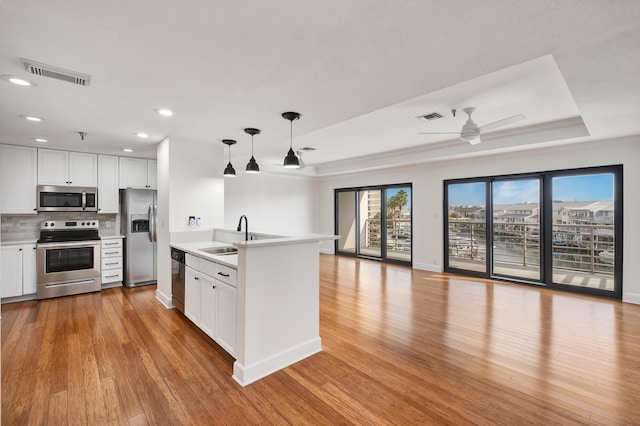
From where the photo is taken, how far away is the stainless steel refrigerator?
521 centimetres

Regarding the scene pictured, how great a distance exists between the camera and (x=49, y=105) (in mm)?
2955

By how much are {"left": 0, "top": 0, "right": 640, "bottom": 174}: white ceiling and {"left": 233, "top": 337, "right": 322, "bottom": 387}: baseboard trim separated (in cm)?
234

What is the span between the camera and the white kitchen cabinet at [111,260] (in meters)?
5.14

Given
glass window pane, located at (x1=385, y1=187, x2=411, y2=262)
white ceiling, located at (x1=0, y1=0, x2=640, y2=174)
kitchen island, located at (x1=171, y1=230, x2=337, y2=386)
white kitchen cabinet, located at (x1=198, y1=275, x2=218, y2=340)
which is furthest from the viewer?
glass window pane, located at (x1=385, y1=187, x2=411, y2=262)

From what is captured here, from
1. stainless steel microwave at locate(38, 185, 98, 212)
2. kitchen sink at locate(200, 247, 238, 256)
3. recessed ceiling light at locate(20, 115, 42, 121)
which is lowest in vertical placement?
kitchen sink at locate(200, 247, 238, 256)

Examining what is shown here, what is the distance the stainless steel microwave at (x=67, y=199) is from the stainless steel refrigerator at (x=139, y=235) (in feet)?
1.67

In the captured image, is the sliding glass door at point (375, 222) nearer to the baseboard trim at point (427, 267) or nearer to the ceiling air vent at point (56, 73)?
the baseboard trim at point (427, 267)

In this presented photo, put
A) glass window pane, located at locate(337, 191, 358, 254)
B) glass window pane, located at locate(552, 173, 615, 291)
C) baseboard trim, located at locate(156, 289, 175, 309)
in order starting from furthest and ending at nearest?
1. glass window pane, located at locate(337, 191, 358, 254)
2. glass window pane, located at locate(552, 173, 615, 291)
3. baseboard trim, located at locate(156, 289, 175, 309)

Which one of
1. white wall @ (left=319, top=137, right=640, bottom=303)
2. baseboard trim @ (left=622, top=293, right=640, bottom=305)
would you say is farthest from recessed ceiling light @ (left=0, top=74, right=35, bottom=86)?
baseboard trim @ (left=622, top=293, right=640, bottom=305)

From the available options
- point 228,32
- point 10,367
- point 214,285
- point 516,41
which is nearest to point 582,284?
point 516,41

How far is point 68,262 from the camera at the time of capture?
4.79 metres

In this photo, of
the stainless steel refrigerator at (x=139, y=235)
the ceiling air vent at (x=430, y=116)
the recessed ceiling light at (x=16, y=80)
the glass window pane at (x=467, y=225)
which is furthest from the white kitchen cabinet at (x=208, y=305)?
the glass window pane at (x=467, y=225)

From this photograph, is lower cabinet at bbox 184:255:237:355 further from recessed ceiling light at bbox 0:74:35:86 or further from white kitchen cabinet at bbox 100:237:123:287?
white kitchen cabinet at bbox 100:237:123:287

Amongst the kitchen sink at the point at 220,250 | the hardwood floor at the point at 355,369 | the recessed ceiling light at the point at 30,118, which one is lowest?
the hardwood floor at the point at 355,369
